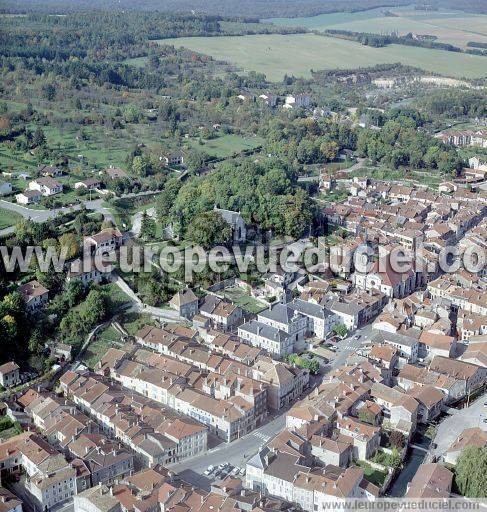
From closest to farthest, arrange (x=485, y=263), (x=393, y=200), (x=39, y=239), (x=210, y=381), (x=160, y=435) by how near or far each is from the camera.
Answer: (x=160, y=435)
(x=210, y=381)
(x=39, y=239)
(x=485, y=263)
(x=393, y=200)

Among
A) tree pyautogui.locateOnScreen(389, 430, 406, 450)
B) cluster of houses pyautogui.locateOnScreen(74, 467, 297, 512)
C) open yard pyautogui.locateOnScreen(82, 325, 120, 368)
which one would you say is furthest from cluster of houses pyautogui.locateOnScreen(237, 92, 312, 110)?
cluster of houses pyautogui.locateOnScreen(74, 467, 297, 512)

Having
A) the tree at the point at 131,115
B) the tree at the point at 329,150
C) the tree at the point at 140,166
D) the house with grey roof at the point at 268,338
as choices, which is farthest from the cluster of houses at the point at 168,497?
the tree at the point at 131,115

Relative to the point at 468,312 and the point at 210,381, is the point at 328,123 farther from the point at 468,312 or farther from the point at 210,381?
the point at 210,381

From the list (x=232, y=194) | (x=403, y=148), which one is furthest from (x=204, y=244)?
(x=403, y=148)

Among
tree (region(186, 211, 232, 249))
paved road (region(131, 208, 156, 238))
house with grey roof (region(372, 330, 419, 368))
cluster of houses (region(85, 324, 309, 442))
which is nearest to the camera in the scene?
cluster of houses (region(85, 324, 309, 442))

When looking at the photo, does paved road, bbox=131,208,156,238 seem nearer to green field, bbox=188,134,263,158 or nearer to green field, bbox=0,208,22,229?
green field, bbox=0,208,22,229

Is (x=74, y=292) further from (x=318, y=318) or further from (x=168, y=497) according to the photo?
(x=168, y=497)

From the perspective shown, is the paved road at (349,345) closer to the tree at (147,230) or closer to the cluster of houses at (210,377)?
the cluster of houses at (210,377)
